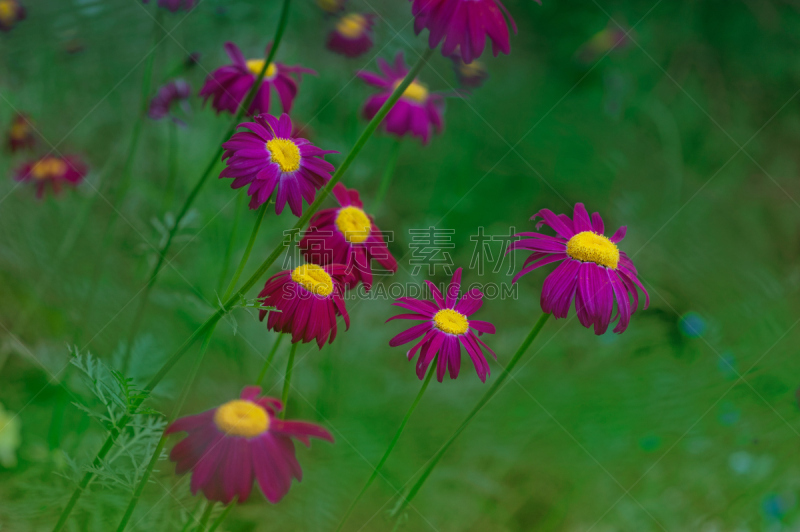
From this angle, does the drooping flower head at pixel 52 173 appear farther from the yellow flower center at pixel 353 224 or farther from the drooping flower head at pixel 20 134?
the yellow flower center at pixel 353 224

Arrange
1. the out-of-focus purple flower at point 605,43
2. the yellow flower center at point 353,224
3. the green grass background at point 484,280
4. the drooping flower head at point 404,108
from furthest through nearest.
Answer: the out-of-focus purple flower at point 605,43, the drooping flower head at point 404,108, the green grass background at point 484,280, the yellow flower center at point 353,224

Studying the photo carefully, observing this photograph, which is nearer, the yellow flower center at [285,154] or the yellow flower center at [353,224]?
the yellow flower center at [285,154]

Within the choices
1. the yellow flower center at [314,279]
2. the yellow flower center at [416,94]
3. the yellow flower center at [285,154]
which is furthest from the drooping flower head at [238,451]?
the yellow flower center at [416,94]

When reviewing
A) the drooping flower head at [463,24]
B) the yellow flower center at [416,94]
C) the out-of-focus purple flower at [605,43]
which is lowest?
the drooping flower head at [463,24]

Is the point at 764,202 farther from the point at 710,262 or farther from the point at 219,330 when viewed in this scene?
the point at 219,330

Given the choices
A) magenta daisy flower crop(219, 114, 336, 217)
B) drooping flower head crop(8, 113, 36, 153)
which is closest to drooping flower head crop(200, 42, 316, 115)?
magenta daisy flower crop(219, 114, 336, 217)

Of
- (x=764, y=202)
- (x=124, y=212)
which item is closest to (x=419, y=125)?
(x=124, y=212)
